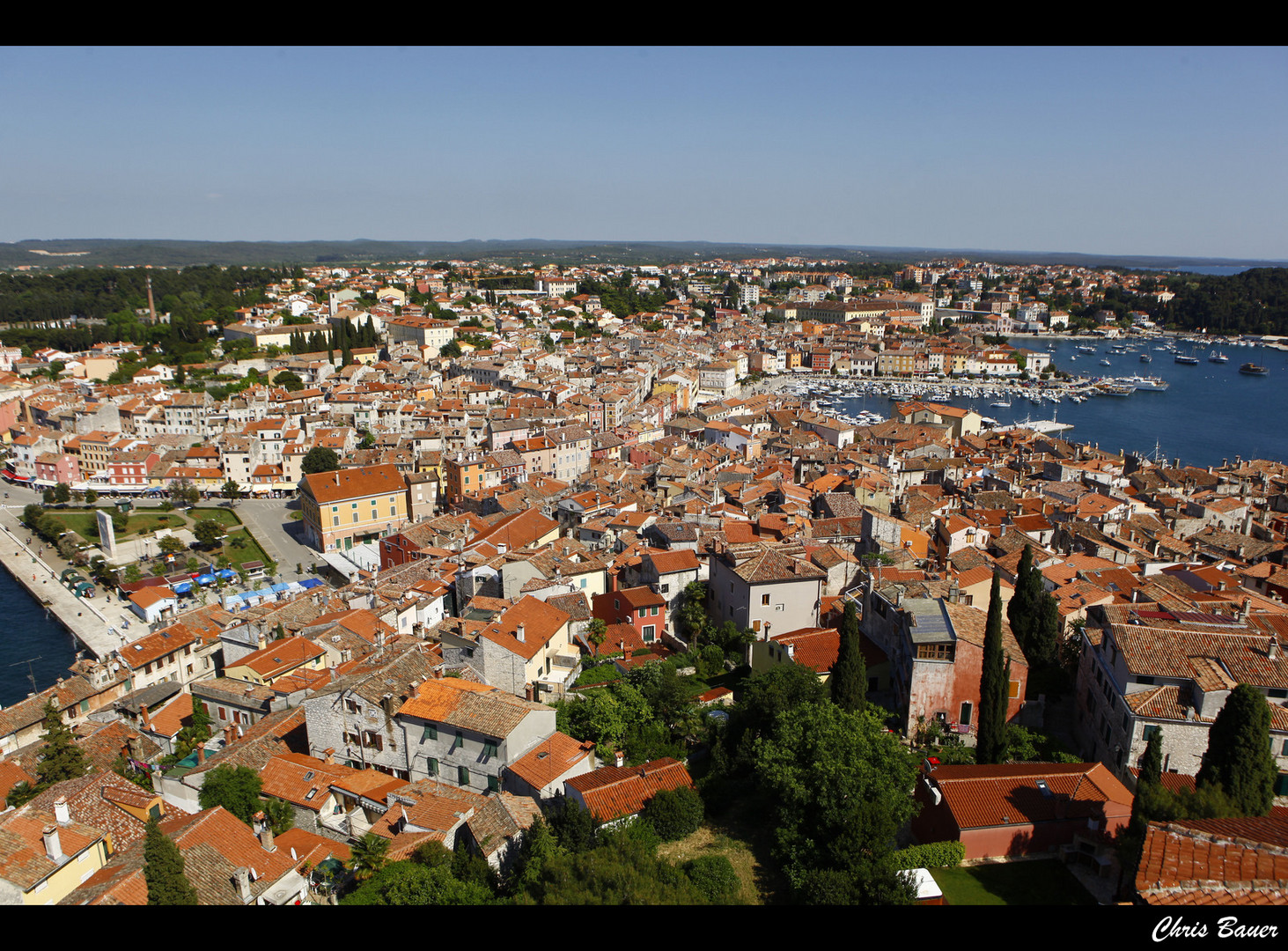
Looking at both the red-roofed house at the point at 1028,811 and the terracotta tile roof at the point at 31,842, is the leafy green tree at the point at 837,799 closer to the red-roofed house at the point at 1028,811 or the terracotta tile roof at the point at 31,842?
the red-roofed house at the point at 1028,811

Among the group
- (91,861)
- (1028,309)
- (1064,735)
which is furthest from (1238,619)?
(1028,309)

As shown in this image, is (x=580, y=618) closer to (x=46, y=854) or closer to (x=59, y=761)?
(x=46, y=854)

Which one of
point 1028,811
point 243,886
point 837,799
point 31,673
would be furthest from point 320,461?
point 1028,811

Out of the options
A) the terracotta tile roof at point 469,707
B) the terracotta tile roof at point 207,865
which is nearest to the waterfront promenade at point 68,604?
the terracotta tile roof at point 207,865

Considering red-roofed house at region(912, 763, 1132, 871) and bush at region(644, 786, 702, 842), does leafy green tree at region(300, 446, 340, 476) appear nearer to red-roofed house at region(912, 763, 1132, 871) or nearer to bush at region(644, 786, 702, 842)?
bush at region(644, 786, 702, 842)

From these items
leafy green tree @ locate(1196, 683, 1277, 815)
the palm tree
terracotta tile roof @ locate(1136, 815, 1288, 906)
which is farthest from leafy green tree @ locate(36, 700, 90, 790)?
leafy green tree @ locate(1196, 683, 1277, 815)
